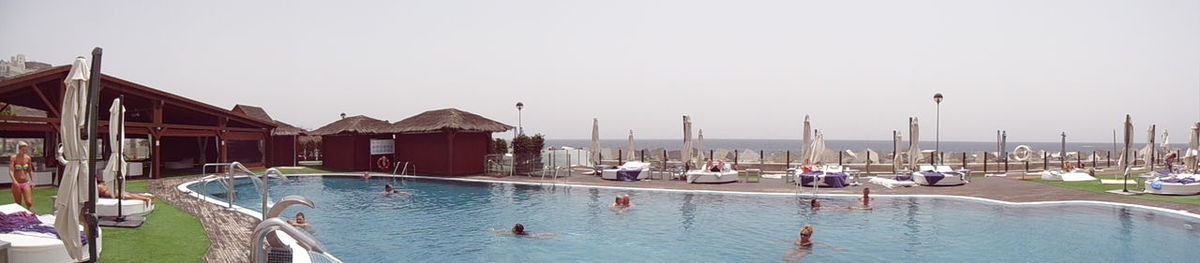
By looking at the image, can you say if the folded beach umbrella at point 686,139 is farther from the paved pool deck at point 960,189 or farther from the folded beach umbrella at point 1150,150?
the folded beach umbrella at point 1150,150

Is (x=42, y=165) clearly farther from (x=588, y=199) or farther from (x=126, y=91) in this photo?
(x=588, y=199)

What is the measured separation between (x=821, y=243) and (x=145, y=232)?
11.0m

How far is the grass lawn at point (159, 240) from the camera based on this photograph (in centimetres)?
802

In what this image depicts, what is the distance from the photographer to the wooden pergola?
17156mm

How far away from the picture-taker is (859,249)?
36.8 ft

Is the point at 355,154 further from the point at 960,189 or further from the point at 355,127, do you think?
the point at 960,189

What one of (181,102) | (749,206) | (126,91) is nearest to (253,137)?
(181,102)

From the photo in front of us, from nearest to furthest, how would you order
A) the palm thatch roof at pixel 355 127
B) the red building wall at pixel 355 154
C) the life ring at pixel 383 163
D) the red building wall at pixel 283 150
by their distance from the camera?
the life ring at pixel 383 163, the palm thatch roof at pixel 355 127, the red building wall at pixel 355 154, the red building wall at pixel 283 150

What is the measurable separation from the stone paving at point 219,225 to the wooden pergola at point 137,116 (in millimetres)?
3794

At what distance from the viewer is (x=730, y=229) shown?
1319 centimetres

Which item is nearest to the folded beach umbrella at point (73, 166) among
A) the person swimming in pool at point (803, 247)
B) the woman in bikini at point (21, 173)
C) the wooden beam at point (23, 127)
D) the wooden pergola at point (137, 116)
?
the woman in bikini at point (21, 173)

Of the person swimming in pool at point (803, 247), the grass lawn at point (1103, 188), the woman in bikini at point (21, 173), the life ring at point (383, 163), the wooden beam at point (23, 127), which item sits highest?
the wooden beam at point (23, 127)

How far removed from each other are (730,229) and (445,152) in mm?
14962

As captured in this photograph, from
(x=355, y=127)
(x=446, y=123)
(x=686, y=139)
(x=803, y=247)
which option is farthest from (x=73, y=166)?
(x=355, y=127)
